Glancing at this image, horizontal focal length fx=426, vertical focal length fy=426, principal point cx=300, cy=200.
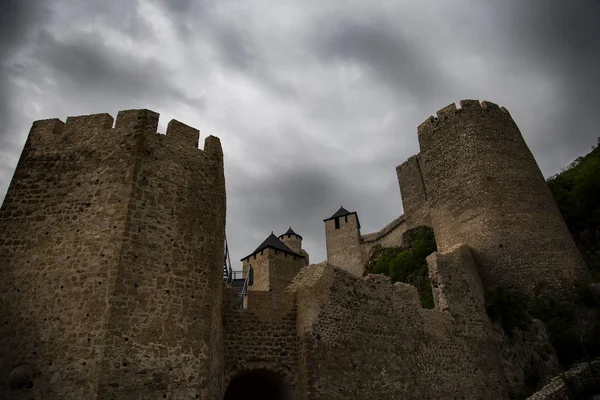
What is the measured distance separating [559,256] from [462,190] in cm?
469

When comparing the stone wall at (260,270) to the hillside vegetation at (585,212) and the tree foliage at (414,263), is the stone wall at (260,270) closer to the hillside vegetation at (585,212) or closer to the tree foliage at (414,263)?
the tree foliage at (414,263)

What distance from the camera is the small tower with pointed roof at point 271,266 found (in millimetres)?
27969

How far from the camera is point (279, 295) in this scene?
1071 cm

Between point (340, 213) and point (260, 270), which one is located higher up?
point (340, 213)

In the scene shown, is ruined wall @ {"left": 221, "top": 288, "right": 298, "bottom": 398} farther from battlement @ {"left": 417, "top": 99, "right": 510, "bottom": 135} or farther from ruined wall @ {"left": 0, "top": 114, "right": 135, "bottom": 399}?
battlement @ {"left": 417, "top": 99, "right": 510, "bottom": 135}

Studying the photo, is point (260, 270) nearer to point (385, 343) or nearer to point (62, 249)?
point (385, 343)

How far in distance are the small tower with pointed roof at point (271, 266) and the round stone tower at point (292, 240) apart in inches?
505

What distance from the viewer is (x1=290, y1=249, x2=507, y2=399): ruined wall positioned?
10.0 meters

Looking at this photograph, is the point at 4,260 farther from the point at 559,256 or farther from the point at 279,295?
the point at 559,256

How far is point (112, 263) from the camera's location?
754 cm

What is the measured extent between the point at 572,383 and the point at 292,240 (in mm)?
32788

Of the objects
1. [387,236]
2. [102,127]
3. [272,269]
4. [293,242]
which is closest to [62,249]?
[102,127]

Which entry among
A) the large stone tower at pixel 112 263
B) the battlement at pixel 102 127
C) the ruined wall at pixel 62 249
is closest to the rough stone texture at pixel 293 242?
the large stone tower at pixel 112 263

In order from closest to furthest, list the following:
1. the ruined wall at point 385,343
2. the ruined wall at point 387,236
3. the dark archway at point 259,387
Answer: the dark archway at point 259,387 → the ruined wall at point 385,343 → the ruined wall at point 387,236
